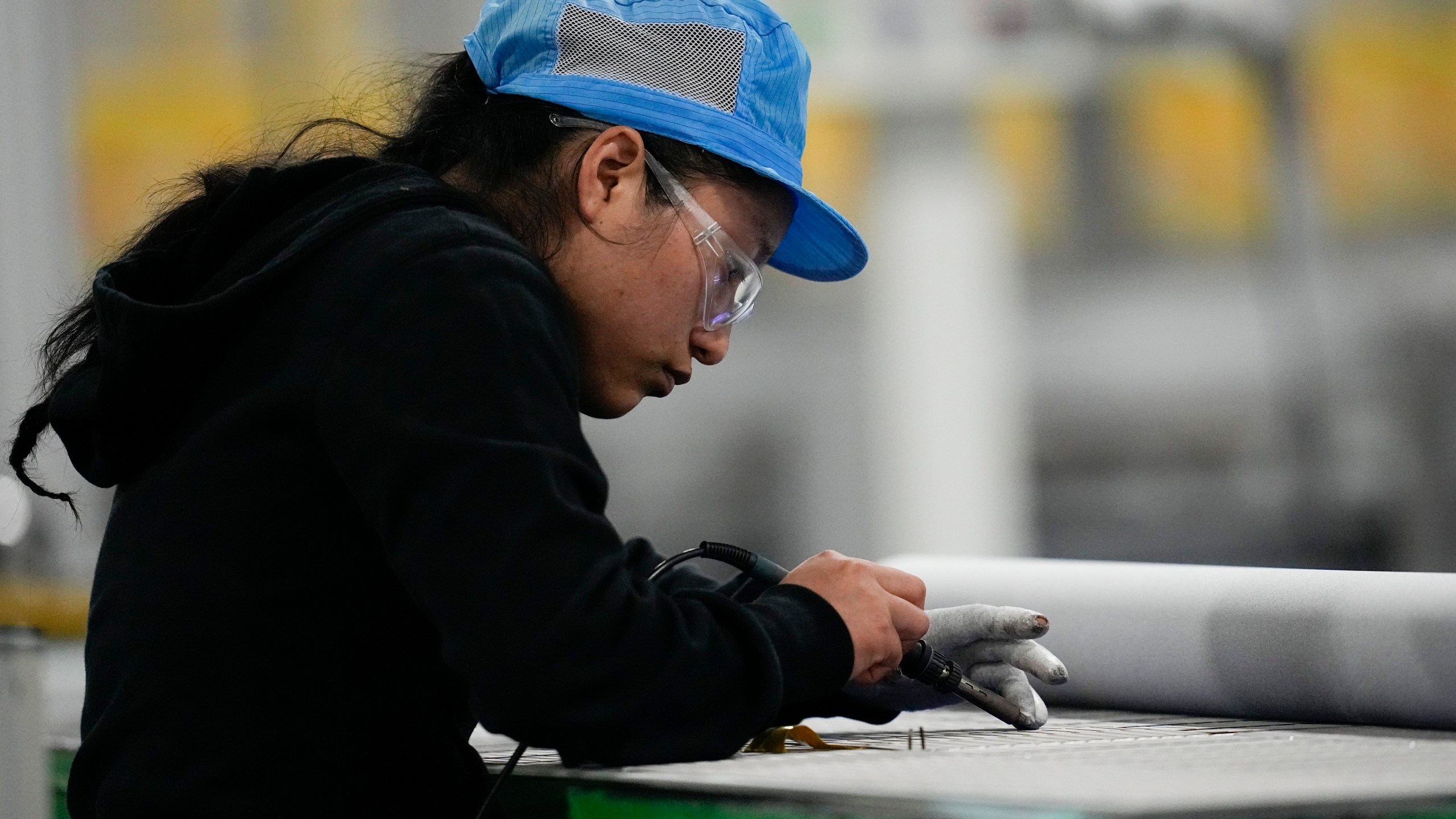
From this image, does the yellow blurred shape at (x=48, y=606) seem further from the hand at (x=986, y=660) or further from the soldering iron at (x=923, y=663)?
the hand at (x=986, y=660)

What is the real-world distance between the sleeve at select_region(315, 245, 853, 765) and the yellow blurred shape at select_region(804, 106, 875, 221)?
3.60 metres

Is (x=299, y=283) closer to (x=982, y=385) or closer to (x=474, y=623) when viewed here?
(x=474, y=623)

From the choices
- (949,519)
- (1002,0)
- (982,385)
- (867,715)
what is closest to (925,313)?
(982,385)

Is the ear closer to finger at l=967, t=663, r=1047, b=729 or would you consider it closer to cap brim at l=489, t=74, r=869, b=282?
→ cap brim at l=489, t=74, r=869, b=282

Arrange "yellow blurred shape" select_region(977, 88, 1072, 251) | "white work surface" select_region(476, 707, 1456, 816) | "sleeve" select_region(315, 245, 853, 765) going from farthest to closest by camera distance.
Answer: "yellow blurred shape" select_region(977, 88, 1072, 251)
"sleeve" select_region(315, 245, 853, 765)
"white work surface" select_region(476, 707, 1456, 816)

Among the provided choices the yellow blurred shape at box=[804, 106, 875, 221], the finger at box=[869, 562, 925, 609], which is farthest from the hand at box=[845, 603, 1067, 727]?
the yellow blurred shape at box=[804, 106, 875, 221]

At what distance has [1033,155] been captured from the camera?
5520 mm

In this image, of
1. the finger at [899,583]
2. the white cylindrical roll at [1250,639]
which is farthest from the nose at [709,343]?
the white cylindrical roll at [1250,639]

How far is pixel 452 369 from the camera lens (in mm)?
938

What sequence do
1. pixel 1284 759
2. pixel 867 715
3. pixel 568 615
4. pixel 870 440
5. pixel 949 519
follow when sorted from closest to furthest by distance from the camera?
1. pixel 568 615
2. pixel 1284 759
3. pixel 867 715
4. pixel 949 519
5. pixel 870 440

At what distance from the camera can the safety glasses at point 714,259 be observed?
3.94 feet

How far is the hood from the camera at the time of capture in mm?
1024

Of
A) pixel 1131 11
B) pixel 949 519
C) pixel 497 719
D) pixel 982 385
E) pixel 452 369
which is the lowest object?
pixel 949 519

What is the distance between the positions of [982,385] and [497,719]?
3.73 m
